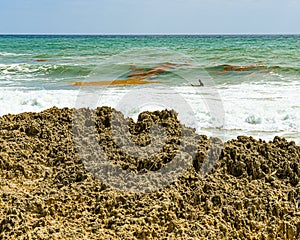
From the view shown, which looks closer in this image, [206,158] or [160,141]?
[206,158]

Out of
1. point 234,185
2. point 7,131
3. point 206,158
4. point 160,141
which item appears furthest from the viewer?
point 7,131

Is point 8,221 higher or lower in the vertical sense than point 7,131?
lower

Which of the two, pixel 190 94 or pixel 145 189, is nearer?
pixel 145 189

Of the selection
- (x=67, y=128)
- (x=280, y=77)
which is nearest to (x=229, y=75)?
(x=280, y=77)

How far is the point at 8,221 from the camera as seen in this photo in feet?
6.31

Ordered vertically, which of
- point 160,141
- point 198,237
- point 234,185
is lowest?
point 198,237

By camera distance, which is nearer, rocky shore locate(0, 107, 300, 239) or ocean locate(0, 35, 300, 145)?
rocky shore locate(0, 107, 300, 239)

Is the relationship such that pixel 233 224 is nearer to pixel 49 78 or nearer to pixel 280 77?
pixel 280 77

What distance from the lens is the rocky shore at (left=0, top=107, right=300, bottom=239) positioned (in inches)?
76.9

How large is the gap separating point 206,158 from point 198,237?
0.69 meters

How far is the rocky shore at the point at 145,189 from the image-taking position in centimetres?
195

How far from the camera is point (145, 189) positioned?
219 centimetres

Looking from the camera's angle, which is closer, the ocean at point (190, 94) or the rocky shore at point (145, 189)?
the rocky shore at point (145, 189)

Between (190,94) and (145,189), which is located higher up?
(190,94)
